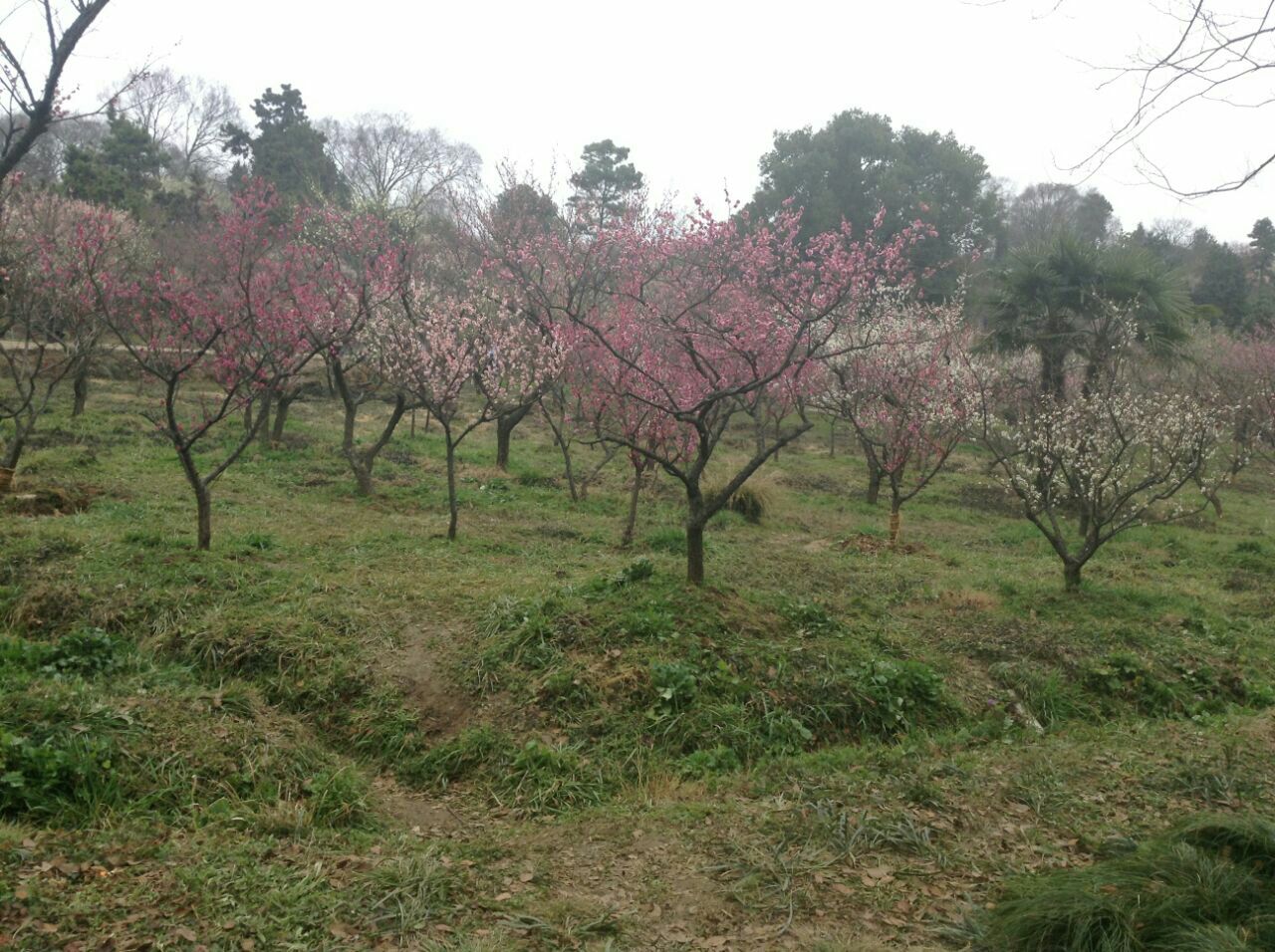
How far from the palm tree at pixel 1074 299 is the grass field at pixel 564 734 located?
676cm

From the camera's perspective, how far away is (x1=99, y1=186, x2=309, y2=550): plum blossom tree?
800cm

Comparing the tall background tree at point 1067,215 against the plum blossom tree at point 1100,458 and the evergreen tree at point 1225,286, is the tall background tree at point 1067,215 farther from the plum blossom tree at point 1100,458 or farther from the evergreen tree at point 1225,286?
the plum blossom tree at point 1100,458

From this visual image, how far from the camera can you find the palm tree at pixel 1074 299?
1560 centimetres

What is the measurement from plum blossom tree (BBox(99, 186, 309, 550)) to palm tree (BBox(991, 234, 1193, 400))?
12.4 metres

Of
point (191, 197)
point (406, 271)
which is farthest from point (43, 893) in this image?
point (191, 197)

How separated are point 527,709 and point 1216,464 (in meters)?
18.5

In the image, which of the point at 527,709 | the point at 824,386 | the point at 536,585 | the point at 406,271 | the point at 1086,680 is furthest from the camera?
the point at 824,386

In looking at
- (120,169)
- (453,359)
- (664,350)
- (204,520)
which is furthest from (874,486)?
(120,169)

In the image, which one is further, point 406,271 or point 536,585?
point 406,271

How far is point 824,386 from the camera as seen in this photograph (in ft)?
57.1

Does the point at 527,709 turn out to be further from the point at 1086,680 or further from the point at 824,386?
the point at 824,386

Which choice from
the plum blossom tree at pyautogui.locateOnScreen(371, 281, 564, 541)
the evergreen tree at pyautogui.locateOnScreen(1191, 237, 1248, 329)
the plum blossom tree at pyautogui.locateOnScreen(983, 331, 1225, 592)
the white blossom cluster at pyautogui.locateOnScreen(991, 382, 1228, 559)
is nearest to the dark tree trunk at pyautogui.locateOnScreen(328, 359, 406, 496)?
the plum blossom tree at pyautogui.locateOnScreen(371, 281, 564, 541)

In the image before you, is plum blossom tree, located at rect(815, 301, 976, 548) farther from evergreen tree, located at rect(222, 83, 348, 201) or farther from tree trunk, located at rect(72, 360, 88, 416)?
evergreen tree, located at rect(222, 83, 348, 201)

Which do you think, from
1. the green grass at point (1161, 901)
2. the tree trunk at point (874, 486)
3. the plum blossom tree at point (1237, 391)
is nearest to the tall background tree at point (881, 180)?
the plum blossom tree at point (1237, 391)
